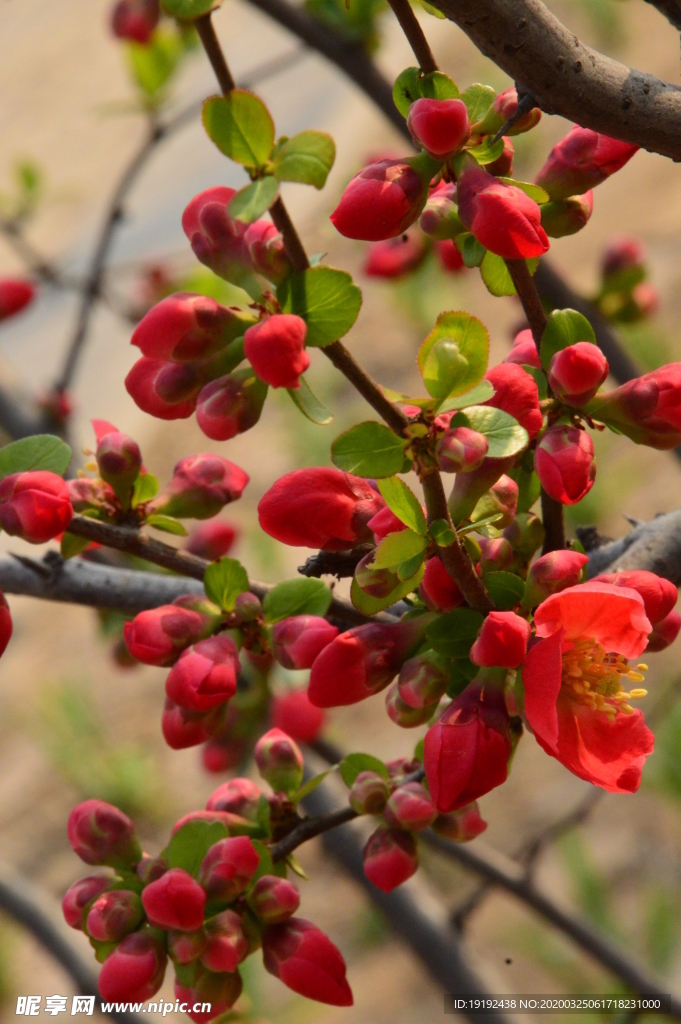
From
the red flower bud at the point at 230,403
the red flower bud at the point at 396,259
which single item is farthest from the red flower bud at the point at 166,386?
the red flower bud at the point at 396,259

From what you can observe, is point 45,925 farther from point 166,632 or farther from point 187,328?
point 187,328

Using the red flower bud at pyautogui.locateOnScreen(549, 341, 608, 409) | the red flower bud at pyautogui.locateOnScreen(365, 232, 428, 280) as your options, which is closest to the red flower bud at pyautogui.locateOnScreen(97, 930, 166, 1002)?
the red flower bud at pyautogui.locateOnScreen(549, 341, 608, 409)

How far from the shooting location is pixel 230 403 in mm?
460

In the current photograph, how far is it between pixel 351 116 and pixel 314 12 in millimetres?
4319

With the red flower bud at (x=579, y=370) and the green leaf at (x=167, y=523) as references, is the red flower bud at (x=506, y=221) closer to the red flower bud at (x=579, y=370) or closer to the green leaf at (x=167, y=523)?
the red flower bud at (x=579, y=370)

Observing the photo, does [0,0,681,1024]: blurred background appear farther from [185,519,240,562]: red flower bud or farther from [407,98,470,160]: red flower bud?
[407,98,470,160]: red flower bud

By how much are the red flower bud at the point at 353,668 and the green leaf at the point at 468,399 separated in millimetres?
118

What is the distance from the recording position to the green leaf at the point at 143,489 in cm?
54

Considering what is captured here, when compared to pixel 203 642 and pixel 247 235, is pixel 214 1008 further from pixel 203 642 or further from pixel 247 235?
pixel 247 235

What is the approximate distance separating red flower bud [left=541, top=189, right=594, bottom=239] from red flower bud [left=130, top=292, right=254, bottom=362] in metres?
0.15

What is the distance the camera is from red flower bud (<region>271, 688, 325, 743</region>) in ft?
2.71

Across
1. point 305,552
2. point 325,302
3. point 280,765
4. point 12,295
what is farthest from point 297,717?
point 305,552

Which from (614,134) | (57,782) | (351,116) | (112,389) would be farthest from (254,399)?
(351,116)

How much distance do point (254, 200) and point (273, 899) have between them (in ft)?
1.03
